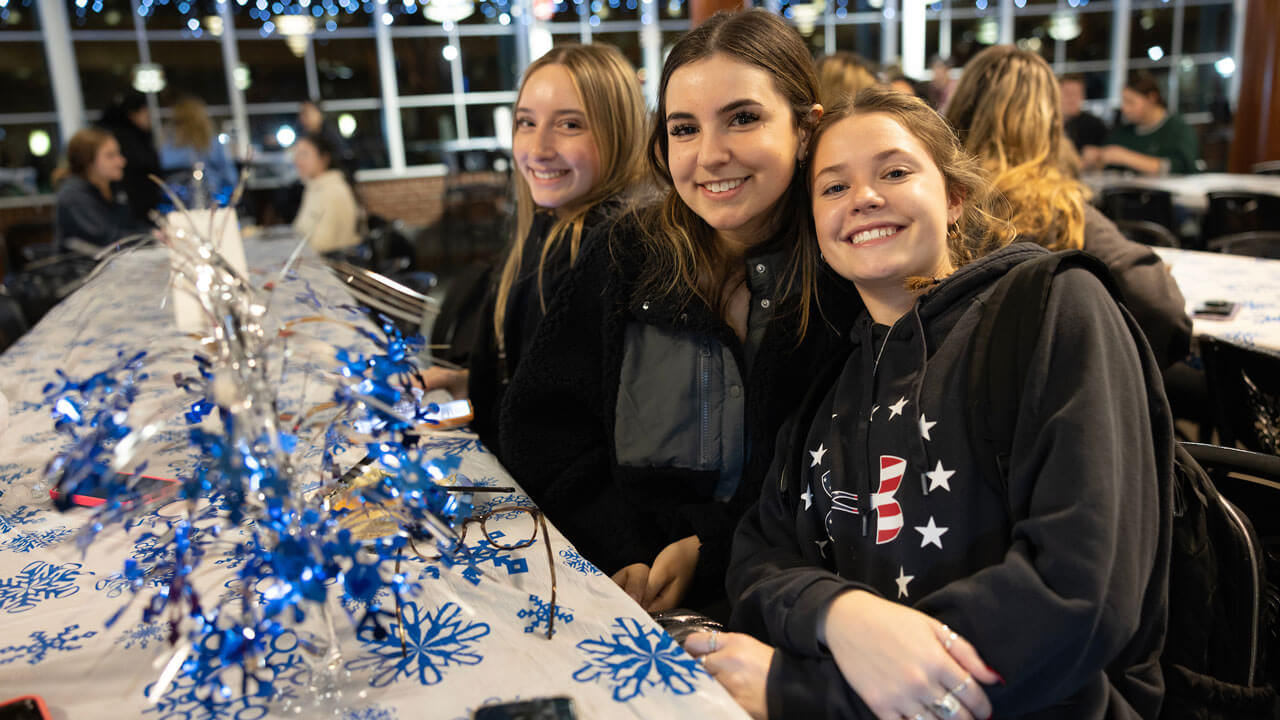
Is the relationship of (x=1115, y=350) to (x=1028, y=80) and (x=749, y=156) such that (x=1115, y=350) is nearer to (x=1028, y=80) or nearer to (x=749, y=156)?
(x=749, y=156)

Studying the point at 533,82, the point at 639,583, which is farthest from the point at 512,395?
the point at 533,82

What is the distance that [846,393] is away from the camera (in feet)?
4.33

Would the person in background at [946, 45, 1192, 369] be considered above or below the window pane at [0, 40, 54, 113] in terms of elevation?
below

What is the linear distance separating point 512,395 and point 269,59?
30.3 ft

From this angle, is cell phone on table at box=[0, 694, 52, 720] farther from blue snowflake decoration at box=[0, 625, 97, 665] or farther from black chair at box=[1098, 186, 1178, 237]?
black chair at box=[1098, 186, 1178, 237]

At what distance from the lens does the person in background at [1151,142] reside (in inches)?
246

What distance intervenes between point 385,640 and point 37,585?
0.60 meters

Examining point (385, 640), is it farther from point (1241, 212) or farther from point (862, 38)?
point (862, 38)

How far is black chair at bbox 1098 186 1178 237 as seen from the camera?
5.34 m

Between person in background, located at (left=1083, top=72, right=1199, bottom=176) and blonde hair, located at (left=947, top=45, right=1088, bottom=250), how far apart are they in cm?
453

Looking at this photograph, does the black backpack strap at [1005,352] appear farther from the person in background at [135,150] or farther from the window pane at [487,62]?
the window pane at [487,62]

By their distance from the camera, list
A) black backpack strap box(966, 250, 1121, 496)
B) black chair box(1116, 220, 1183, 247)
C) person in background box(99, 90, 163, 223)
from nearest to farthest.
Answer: black backpack strap box(966, 250, 1121, 496), black chair box(1116, 220, 1183, 247), person in background box(99, 90, 163, 223)

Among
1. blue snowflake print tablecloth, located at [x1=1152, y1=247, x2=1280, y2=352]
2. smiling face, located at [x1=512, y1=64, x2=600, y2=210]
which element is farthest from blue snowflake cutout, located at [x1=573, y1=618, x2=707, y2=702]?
blue snowflake print tablecloth, located at [x1=1152, y1=247, x2=1280, y2=352]

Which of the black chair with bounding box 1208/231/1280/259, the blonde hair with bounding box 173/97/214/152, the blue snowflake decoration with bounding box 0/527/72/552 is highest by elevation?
the blonde hair with bounding box 173/97/214/152
